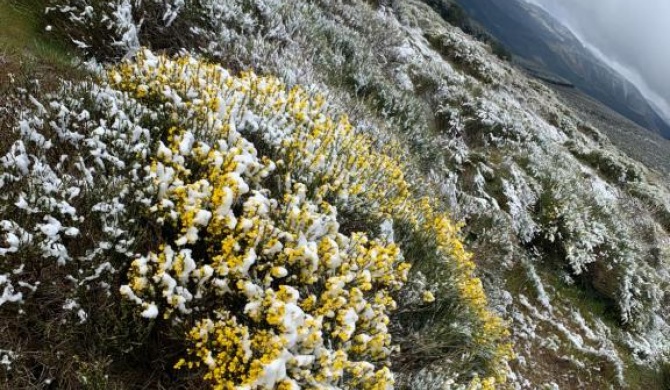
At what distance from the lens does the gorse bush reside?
2234 millimetres

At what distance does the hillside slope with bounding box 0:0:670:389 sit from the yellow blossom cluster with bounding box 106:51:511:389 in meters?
0.02

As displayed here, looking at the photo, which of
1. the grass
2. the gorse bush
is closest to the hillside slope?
the gorse bush

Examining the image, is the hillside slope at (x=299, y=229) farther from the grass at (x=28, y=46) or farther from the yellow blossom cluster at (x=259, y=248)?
the grass at (x=28, y=46)

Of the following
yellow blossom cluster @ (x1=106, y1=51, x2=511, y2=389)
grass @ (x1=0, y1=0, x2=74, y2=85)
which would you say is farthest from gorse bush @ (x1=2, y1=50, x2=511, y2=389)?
grass @ (x1=0, y1=0, x2=74, y2=85)

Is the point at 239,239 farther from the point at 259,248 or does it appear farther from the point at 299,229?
the point at 299,229

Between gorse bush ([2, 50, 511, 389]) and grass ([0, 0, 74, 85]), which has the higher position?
gorse bush ([2, 50, 511, 389])

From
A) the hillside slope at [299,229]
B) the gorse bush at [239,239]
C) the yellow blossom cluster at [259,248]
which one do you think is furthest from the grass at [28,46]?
the yellow blossom cluster at [259,248]

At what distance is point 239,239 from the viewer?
263cm

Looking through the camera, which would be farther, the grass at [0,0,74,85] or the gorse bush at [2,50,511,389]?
the grass at [0,0,74,85]

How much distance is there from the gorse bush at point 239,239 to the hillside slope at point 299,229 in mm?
17

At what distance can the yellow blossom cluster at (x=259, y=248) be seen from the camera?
2229mm

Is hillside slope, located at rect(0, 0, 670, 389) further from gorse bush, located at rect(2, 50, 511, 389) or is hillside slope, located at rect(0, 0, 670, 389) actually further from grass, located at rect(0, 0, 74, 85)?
grass, located at rect(0, 0, 74, 85)

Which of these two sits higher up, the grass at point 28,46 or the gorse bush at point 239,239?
the gorse bush at point 239,239

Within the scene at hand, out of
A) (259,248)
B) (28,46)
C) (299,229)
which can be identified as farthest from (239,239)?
(28,46)
